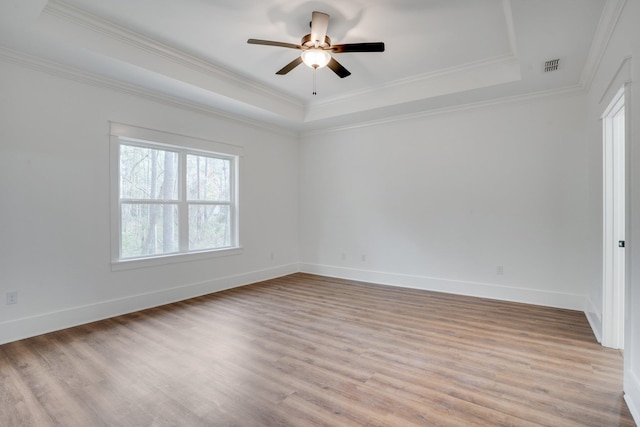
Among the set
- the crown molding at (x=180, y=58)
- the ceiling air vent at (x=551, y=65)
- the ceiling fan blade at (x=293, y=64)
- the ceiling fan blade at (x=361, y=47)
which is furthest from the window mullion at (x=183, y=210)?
the ceiling air vent at (x=551, y=65)

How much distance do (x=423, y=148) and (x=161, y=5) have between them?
12.3 feet

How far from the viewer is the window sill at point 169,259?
3764 mm

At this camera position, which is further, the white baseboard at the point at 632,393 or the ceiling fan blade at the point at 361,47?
the ceiling fan blade at the point at 361,47

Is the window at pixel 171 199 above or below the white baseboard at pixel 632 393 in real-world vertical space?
above

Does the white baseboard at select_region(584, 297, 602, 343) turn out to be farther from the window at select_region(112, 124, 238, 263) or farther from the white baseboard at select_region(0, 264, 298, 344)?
the window at select_region(112, 124, 238, 263)

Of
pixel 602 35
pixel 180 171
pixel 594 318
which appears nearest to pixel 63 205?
pixel 180 171

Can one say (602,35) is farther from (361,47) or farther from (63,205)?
(63,205)

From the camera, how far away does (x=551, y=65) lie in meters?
3.30

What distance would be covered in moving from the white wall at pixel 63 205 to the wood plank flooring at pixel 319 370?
0.96ft

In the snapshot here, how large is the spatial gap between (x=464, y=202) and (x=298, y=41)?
3101 mm

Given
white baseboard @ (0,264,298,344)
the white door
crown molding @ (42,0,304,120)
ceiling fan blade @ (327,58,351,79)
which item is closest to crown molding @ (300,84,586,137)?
crown molding @ (42,0,304,120)

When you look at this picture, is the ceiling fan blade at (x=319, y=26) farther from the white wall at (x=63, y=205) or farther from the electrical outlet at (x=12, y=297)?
the electrical outlet at (x=12, y=297)

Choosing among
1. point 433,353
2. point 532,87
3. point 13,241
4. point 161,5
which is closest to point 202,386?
point 433,353

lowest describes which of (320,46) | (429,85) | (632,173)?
(632,173)
